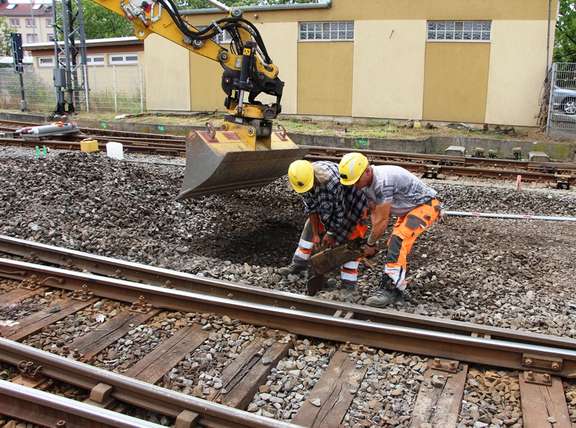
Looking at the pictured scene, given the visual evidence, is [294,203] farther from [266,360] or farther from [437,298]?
[266,360]

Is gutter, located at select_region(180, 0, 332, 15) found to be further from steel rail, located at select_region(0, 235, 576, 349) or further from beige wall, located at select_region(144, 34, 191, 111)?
steel rail, located at select_region(0, 235, 576, 349)

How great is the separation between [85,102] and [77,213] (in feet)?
67.1

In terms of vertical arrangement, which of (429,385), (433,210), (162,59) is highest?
(162,59)

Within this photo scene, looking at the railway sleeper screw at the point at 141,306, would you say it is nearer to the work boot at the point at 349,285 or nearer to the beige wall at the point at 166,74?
the work boot at the point at 349,285

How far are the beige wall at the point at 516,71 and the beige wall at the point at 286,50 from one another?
287 inches

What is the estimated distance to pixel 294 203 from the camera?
A: 891 cm

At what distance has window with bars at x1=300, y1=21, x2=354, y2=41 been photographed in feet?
67.2

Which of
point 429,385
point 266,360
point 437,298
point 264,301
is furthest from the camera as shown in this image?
point 437,298

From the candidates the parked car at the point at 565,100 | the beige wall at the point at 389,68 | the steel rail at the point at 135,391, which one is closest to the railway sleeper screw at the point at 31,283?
the steel rail at the point at 135,391

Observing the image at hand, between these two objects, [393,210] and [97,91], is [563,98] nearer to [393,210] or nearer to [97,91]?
[393,210]

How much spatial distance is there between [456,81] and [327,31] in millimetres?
5234

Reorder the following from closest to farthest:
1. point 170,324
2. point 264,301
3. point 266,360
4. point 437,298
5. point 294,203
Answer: point 266,360, point 170,324, point 264,301, point 437,298, point 294,203

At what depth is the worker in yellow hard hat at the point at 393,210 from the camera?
15.6 ft

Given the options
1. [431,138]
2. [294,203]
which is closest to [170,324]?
[294,203]
